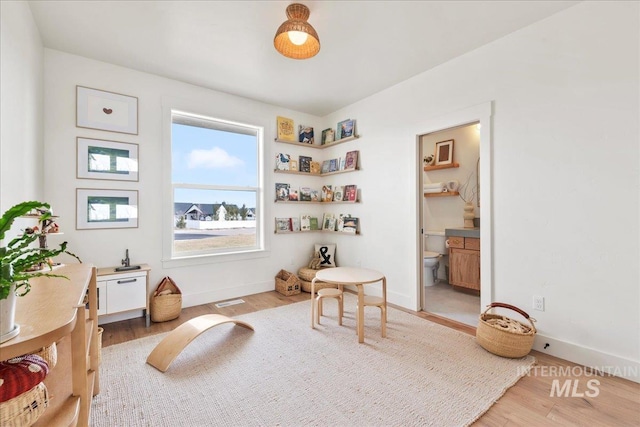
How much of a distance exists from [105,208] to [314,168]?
8.97ft

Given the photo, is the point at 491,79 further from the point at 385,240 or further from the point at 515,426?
the point at 515,426

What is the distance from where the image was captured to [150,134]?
10.3 feet

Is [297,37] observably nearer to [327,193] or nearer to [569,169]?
[569,169]

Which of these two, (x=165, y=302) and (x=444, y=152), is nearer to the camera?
(x=165, y=302)

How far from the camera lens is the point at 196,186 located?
11.6 ft

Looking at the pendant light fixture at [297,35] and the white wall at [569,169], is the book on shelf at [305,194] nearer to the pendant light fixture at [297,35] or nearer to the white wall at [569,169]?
the white wall at [569,169]

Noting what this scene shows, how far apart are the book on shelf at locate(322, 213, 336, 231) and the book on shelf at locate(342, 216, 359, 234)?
10.9 inches

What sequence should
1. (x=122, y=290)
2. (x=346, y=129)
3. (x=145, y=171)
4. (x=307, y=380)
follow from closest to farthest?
1. (x=307, y=380)
2. (x=122, y=290)
3. (x=145, y=171)
4. (x=346, y=129)

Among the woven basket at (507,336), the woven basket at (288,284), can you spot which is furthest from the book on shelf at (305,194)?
the woven basket at (507,336)

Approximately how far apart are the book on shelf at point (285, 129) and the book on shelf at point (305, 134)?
0.43 feet

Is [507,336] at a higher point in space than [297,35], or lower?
lower

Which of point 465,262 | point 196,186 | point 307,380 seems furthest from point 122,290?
point 465,262

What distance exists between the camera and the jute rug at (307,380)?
158cm

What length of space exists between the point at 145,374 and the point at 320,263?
2631 mm
